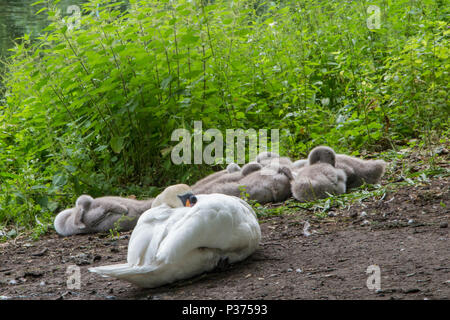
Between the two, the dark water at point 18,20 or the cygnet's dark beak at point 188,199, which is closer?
the cygnet's dark beak at point 188,199

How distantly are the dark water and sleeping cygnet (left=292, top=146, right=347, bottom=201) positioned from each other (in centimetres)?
1168

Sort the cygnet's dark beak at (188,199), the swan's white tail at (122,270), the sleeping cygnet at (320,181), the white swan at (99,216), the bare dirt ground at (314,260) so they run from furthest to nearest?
the white swan at (99,216)
the sleeping cygnet at (320,181)
the cygnet's dark beak at (188,199)
the swan's white tail at (122,270)
the bare dirt ground at (314,260)

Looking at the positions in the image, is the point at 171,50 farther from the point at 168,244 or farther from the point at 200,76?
the point at 168,244

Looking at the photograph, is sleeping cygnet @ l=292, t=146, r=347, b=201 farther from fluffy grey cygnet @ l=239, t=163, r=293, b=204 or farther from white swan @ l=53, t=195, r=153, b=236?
white swan @ l=53, t=195, r=153, b=236

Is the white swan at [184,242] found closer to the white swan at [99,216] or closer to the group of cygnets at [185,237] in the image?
the group of cygnets at [185,237]

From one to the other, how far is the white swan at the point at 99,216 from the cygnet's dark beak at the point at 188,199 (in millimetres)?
1856

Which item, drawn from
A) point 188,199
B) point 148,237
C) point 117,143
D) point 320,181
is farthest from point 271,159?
point 148,237

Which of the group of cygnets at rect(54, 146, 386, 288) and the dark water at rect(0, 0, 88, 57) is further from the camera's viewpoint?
the dark water at rect(0, 0, 88, 57)

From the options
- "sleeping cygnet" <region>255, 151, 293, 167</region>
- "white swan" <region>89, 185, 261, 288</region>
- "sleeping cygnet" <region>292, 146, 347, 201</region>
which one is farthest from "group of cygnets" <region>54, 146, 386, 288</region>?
"sleeping cygnet" <region>255, 151, 293, 167</region>

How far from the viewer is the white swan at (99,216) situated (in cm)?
514

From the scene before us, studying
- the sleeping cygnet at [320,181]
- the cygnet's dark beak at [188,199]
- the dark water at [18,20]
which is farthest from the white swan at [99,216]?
the dark water at [18,20]

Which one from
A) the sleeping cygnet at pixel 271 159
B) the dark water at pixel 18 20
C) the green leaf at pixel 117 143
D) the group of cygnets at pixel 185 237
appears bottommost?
the group of cygnets at pixel 185 237

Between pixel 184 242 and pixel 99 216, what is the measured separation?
2.43 metres

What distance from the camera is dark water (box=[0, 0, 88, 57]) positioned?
15658 mm
